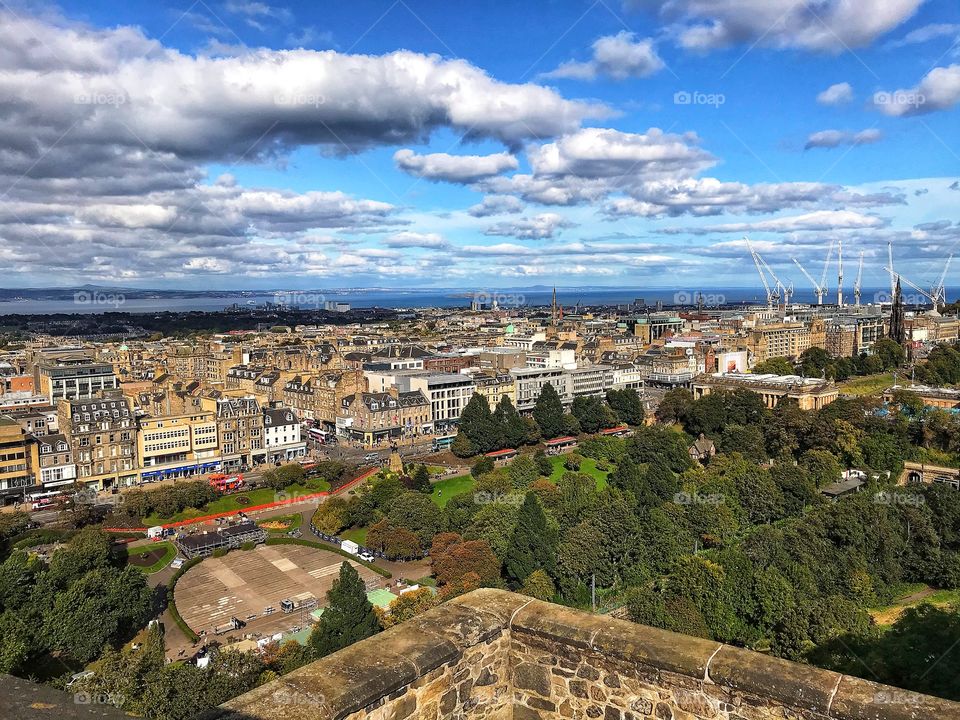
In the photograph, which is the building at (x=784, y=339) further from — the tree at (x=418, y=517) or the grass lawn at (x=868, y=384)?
the tree at (x=418, y=517)

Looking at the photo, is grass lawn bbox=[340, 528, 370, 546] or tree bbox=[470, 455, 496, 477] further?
tree bbox=[470, 455, 496, 477]

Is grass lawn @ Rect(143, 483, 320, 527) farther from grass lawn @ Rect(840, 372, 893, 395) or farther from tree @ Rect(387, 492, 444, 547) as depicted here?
grass lawn @ Rect(840, 372, 893, 395)

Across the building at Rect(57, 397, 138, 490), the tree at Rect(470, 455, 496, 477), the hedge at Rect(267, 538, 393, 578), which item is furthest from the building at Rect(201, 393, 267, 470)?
the hedge at Rect(267, 538, 393, 578)

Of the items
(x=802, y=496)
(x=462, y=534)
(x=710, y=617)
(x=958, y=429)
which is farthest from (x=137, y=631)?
(x=958, y=429)

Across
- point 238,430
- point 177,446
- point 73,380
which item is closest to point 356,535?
point 177,446

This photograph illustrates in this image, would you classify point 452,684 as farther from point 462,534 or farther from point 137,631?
point 462,534

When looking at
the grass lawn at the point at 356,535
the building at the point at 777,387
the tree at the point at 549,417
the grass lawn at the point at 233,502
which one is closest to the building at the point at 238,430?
the grass lawn at the point at 233,502

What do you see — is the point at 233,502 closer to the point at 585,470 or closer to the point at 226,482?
the point at 226,482
